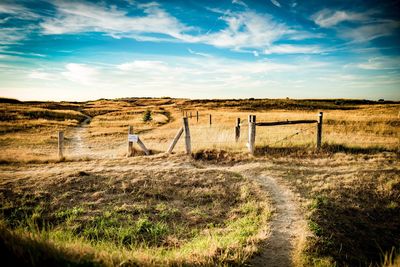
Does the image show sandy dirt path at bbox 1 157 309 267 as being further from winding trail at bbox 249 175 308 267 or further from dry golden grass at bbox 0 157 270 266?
dry golden grass at bbox 0 157 270 266

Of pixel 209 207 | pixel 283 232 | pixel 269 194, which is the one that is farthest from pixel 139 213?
pixel 269 194

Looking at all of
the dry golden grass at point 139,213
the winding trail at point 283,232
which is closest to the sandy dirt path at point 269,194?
the winding trail at point 283,232

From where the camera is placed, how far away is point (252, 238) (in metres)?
5.34

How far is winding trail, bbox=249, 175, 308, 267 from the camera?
478cm

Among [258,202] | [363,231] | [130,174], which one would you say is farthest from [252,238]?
[130,174]

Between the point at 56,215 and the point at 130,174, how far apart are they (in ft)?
10.4

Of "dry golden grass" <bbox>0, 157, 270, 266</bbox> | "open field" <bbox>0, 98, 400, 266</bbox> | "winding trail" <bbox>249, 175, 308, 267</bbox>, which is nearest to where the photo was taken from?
"dry golden grass" <bbox>0, 157, 270, 266</bbox>

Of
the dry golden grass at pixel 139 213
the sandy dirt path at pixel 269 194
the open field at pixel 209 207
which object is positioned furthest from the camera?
the sandy dirt path at pixel 269 194

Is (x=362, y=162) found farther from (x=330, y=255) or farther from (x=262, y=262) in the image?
(x=262, y=262)

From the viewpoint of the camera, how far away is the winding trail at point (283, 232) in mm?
4781

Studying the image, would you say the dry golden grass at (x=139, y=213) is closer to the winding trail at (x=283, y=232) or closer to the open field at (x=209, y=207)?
the open field at (x=209, y=207)

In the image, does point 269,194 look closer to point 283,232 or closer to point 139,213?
point 283,232

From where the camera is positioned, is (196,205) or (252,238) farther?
(196,205)

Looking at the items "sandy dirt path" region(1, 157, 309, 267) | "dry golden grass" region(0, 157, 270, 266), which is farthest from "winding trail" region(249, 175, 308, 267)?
"dry golden grass" region(0, 157, 270, 266)
